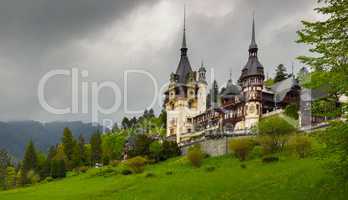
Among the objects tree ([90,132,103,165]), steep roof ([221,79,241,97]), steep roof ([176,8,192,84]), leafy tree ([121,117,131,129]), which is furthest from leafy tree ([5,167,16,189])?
leafy tree ([121,117,131,129])

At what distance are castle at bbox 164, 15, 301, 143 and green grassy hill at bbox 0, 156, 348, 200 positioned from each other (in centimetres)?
2312

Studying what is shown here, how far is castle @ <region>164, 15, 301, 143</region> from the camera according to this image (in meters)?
75.2

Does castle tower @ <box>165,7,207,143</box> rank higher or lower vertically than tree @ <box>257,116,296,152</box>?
higher

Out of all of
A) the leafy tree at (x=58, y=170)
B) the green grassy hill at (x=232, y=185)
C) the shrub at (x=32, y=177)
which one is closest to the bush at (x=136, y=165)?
the green grassy hill at (x=232, y=185)

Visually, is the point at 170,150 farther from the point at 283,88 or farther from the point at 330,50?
the point at 330,50

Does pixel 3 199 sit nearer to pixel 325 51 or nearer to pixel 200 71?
pixel 325 51

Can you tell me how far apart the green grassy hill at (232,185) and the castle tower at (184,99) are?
150 ft

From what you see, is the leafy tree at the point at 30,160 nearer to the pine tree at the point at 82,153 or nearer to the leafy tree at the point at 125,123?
the pine tree at the point at 82,153

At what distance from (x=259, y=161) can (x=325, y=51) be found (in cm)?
3124

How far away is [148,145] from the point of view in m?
74.0

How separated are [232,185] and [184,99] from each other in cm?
6319

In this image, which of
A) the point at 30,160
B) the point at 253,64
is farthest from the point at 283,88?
the point at 30,160

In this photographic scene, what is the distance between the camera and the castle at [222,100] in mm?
75188

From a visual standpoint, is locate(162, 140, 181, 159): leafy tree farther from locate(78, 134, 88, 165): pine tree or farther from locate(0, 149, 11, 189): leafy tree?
locate(0, 149, 11, 189): leafy tree
